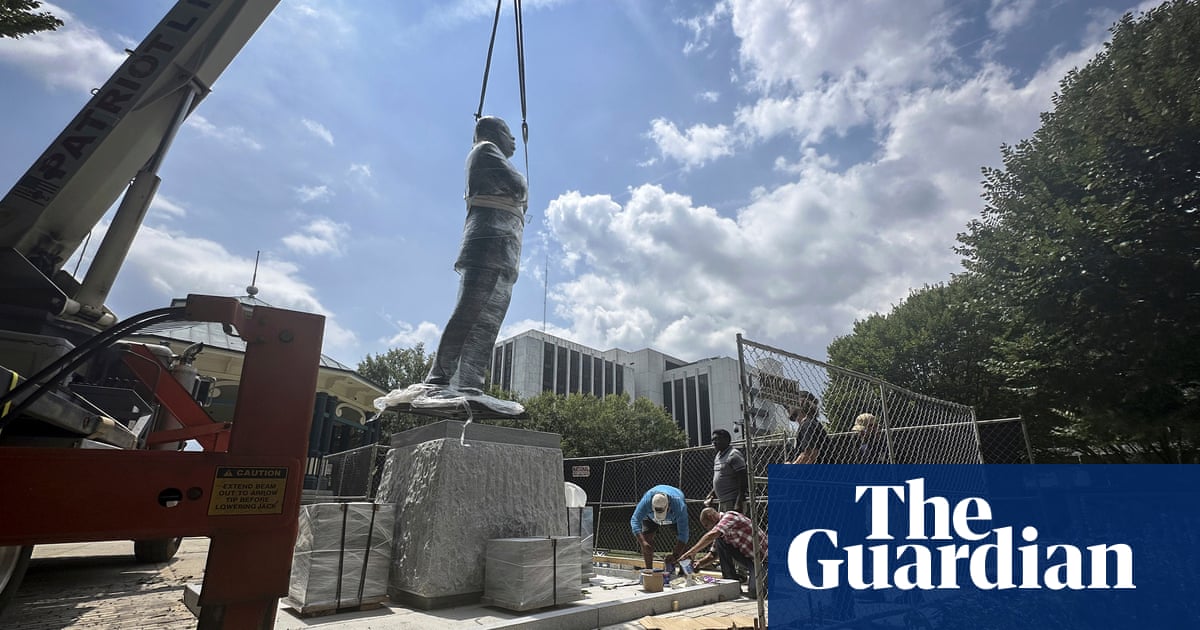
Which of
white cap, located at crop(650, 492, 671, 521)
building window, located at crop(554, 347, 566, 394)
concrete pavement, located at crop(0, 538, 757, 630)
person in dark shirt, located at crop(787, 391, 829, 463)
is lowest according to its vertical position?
concrete pavement, located at crop(0, 538, 757, 630)

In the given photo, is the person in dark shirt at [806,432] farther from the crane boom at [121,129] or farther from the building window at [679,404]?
the building window at [679,404]

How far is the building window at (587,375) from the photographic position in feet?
197

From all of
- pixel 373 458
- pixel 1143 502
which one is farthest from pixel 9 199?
pixel 1143 502

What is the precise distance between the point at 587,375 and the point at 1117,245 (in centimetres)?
5241

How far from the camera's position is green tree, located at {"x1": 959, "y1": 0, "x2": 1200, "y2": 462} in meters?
9.94

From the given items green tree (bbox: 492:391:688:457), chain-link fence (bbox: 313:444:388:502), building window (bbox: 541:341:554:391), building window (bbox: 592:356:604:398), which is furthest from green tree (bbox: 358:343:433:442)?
building window (bbox: 592:356:604:398)

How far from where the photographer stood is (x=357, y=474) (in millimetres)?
10094

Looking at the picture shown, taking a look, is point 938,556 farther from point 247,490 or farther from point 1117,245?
point 1117,245

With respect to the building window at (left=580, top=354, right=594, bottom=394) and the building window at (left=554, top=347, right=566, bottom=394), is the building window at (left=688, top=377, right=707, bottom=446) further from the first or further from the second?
the building window at (left=554, top=347, right=566, bottom=394)

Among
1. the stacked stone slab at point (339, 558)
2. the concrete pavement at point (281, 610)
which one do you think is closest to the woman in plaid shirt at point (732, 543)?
the concrete pavement at point (281, 610)

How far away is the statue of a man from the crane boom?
2782mm

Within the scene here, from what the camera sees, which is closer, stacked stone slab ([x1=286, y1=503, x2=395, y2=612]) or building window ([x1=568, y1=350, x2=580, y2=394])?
stacked stone slab ([x1=286, y1=503, x2=395, y2=612])

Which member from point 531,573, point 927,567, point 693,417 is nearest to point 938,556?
point 927,567

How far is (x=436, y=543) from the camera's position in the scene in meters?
4.77
